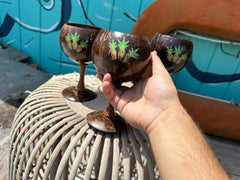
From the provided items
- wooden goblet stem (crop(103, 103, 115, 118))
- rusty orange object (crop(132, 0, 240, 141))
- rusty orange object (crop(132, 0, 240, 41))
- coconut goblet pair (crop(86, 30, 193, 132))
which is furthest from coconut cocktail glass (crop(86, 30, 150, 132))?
rusty orange object (crop(132, 0, 240, 41))

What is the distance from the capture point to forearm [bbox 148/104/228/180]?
37cm

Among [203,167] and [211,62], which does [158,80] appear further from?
[211,62]

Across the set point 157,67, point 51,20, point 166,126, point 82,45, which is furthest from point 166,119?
point 51,20

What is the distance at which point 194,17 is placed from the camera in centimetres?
107

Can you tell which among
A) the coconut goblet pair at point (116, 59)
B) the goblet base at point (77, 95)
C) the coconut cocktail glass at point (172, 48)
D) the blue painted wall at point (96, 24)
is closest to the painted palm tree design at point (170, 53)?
the coconut cocktail glass at point (172, 48)

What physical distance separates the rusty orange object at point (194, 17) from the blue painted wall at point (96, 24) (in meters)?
0.21

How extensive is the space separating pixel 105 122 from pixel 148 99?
141 millimetres

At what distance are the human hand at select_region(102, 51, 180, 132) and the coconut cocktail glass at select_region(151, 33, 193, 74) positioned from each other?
2.1 inches

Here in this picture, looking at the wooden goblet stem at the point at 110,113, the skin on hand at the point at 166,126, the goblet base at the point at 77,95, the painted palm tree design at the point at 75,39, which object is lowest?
the goblet base at the point at 77,95

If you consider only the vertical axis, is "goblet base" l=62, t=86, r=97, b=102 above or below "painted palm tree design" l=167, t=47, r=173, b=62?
below

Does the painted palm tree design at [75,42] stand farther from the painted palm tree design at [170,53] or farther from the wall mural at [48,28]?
the wall mural at [48,28]

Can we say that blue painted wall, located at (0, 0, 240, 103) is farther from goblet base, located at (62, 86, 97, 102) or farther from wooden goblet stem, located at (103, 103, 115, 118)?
wooden goblet stem, located at (103, 103, 115, 118)

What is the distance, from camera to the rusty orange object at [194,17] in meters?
1.04

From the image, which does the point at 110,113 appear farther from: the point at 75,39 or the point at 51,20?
the point at 51,20
